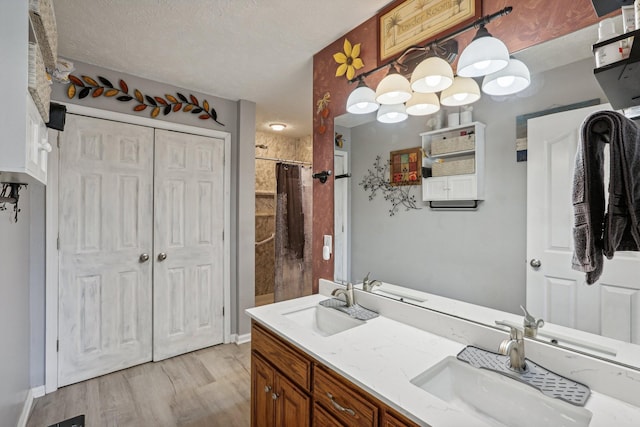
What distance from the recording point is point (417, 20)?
1610 mm

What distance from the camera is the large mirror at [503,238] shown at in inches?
40.9

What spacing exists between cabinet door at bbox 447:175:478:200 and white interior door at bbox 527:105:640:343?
21cm

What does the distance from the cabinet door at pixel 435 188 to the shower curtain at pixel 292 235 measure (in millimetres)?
2020

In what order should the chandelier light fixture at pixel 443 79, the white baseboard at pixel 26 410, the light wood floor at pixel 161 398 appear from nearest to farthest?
the chandelier light fixture at pixel 443 79 → the white baseboard at pixel 26 410 → the light wood floor at pixel 161 398

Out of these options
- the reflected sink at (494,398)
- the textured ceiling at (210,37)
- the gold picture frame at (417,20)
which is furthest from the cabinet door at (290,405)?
the textured ceiling at (210,37)

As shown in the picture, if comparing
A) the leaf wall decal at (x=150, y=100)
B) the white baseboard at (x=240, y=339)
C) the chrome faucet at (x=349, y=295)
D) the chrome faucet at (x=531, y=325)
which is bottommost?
the white baseboard at (x=240, y=339)

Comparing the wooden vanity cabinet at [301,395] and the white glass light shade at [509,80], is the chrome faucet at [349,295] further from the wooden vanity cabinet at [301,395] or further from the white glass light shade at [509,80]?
the white glass light shade at [509,80]

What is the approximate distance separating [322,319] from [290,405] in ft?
1.67

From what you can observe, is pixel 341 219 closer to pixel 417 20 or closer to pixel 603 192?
pixel 417 20

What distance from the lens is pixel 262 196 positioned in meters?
4.49

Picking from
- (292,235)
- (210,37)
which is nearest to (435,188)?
(210,37)

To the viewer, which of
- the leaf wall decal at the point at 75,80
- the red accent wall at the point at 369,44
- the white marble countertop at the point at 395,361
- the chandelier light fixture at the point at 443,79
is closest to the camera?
the white marble countertop at the point at 395,361

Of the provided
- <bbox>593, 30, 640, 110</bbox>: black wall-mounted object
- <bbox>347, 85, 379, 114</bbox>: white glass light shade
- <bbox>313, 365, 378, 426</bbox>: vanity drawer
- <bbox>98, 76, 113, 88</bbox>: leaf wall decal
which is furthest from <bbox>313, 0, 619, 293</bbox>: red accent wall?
<bbox>98, 76, 113, 88</bbox>: leaf wall decal

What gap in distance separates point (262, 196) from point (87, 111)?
7.71 feet
